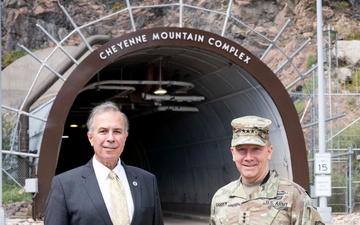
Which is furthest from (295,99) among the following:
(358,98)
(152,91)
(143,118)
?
(152,91)

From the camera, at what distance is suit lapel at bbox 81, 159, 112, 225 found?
5.64 m

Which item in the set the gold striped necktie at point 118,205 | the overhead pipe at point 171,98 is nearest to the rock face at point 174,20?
the overhead pipe at point 171,98

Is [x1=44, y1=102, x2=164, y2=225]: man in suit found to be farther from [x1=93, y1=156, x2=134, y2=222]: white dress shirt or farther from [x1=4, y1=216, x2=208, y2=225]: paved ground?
[x1=4, y1=216, x2=208, y2=225]: paved ground

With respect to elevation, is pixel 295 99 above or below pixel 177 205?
above

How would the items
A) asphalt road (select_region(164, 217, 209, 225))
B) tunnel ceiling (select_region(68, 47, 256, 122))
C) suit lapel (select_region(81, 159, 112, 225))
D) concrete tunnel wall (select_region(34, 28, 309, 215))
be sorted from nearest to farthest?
suit lapel (select_region(81, 159, 112, 225)) → concrete tunnel wall (select_region(34, 28, 309, 215)) → tunnel ceiling (select_region(68, 47, 256, 122)) → asphalt road (select_region(164, 217, 209, 225))

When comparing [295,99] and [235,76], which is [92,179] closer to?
[235,76]

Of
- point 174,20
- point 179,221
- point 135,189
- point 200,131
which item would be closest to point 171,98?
point 200,131

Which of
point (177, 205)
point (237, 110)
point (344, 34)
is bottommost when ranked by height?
point (177, 205)

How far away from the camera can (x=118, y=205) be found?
18.7ft

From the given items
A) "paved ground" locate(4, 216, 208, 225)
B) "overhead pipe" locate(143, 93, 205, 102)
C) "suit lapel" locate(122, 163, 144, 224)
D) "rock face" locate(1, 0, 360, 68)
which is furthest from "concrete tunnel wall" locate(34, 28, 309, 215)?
"rock face" locate(1, 0, 360, 68)

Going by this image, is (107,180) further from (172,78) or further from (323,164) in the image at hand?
(172,78)

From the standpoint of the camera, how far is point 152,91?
83.2 feet

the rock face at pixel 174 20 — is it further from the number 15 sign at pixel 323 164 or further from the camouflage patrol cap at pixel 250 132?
the camouflage patrol cap at pixel 250 132

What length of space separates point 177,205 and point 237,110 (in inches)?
343
